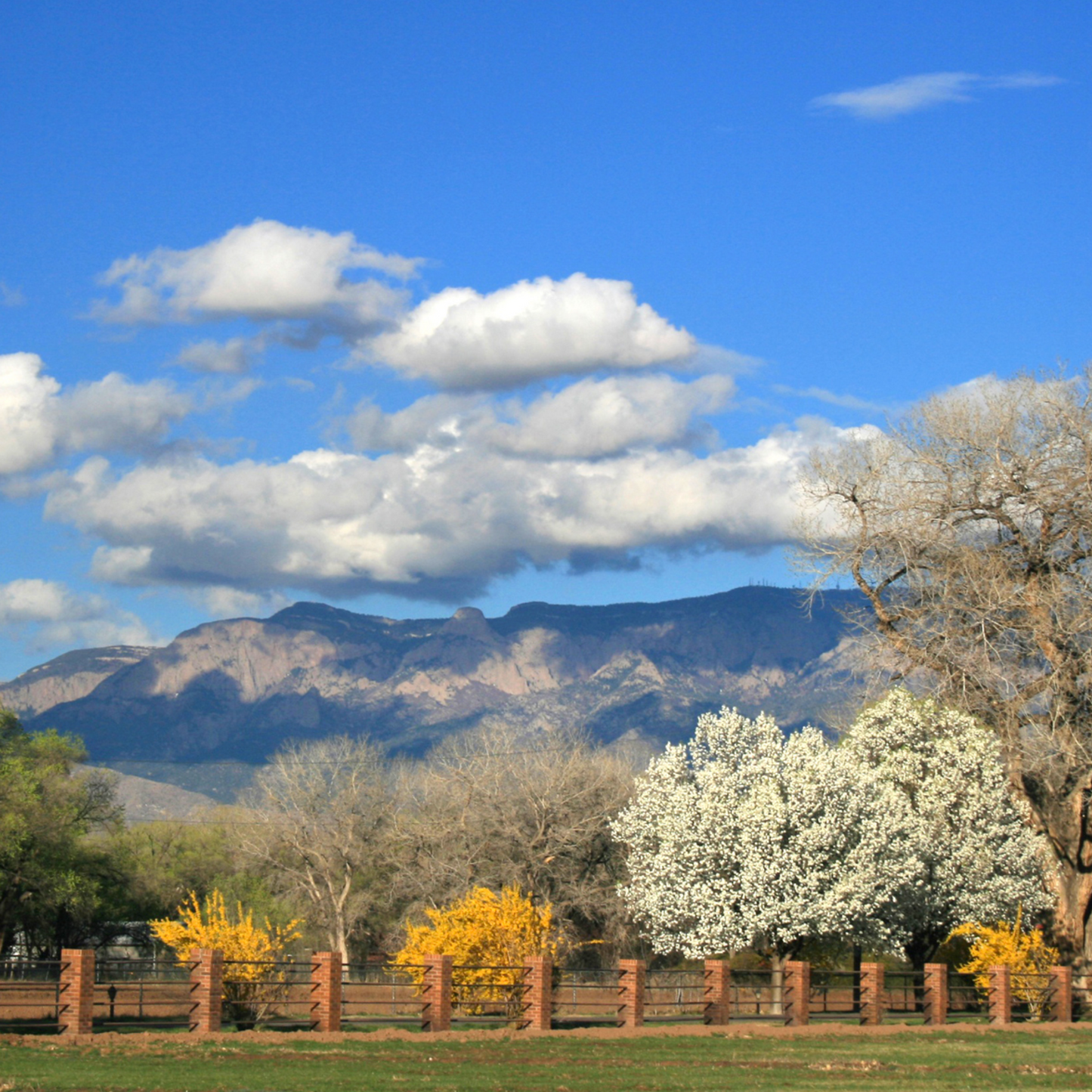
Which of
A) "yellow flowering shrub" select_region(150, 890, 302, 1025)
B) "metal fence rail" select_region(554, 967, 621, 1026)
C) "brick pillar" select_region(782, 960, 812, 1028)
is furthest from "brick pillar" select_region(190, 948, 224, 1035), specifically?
"metal fence rail" select_region(554, 967, 621, 1026)

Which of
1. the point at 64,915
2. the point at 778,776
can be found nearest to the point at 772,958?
the point at 778,776

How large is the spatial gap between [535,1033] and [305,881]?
4089 cm

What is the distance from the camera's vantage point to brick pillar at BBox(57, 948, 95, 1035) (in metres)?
24.4

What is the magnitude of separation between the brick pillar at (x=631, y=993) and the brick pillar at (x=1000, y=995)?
9.72m

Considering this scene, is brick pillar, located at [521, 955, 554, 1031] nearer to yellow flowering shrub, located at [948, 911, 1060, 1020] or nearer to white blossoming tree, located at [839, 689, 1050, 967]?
yellow flowering shrub, located at [948, 911, 1060, 1020]

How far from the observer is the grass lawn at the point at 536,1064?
19.2 m

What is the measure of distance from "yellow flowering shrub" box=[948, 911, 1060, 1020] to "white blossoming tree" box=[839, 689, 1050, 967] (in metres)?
1.73

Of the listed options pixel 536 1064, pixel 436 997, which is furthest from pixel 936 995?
pixel 536 1064

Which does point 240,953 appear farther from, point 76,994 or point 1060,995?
point 1060,995

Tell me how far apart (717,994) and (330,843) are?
37.7 meters

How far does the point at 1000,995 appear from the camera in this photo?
33.8 meters

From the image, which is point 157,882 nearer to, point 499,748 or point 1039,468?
point 499,748

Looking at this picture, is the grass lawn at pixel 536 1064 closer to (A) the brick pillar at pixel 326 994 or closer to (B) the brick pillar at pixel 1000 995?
(A) the brick pillar at pixel 326 994

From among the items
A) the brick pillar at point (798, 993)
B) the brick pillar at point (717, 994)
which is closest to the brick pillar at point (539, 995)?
the brick pillar at point (717, 994)
